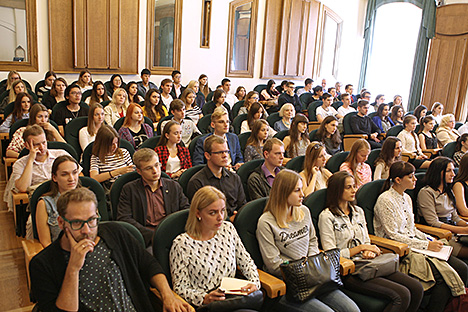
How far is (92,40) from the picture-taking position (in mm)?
7438

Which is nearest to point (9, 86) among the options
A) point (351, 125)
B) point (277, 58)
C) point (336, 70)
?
point (351, 125)

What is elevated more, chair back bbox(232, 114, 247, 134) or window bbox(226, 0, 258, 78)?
window bbox(226, 0, 258, 78)

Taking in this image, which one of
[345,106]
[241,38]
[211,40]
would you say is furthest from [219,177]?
[241,38]

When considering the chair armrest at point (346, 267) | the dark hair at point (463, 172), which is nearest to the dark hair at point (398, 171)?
the dark hair at point (463, 172)

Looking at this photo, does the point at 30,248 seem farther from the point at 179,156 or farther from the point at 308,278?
the point at 179,156

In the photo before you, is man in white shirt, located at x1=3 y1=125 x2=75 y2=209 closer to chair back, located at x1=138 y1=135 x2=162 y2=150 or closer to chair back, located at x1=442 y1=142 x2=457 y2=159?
chair back, located at x1=138 y1=135 x2=162 y2=150

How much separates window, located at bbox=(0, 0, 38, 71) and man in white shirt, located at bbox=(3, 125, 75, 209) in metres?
4.40

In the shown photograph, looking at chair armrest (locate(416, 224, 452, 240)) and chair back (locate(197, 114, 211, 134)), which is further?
chair back (locate(197, 114, 211, 134))

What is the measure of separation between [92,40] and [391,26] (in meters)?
7.66

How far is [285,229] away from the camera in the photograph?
254cm

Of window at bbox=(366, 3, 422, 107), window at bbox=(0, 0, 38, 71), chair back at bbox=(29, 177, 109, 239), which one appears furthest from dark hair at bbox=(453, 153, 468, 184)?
window at bbox=(366, 3, 422, 107)

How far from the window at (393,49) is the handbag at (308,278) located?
30.7 feet

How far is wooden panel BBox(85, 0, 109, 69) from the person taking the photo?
7.34 m

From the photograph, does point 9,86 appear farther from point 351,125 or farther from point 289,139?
point 351,125
